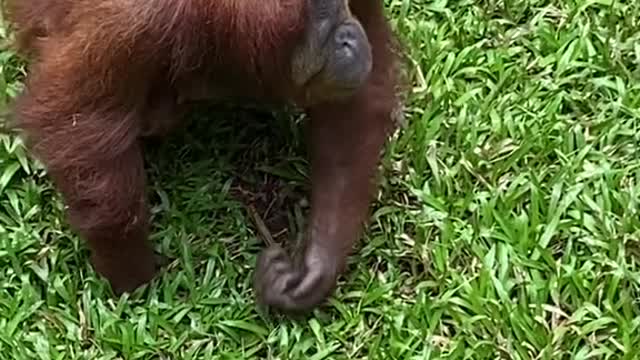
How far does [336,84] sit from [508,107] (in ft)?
1.79

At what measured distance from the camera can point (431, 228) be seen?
2896mm

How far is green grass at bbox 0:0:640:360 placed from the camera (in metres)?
2.74

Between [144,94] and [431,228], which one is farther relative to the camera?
[431,228]

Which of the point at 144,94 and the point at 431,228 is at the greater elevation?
the point at 144,94

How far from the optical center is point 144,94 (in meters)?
2.70

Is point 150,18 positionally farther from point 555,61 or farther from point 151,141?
point 555,61

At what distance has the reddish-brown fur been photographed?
257 cm

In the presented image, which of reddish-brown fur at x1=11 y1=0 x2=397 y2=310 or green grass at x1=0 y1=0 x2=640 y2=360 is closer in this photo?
reddish-brown fur at x1=11 y1=0 x2=397 y2=310

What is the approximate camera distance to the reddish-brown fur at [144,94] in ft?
8.42

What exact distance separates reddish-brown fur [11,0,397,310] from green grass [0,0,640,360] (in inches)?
3.6

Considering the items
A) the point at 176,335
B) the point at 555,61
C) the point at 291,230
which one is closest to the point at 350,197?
the point at 291,230

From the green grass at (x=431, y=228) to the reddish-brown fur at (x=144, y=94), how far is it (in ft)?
0.30

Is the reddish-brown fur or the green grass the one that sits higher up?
the reddish-brown fur

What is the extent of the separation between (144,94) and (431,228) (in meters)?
0.57
